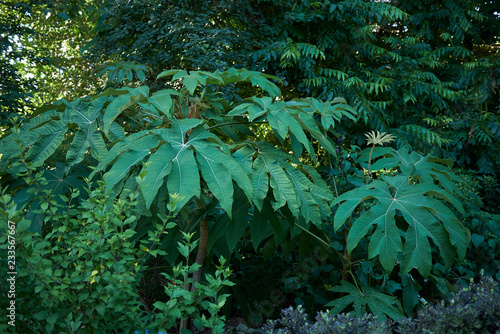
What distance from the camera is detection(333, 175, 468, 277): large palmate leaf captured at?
2.00 metres

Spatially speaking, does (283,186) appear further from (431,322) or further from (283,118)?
(431,322)

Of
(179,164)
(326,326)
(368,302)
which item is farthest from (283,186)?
(368,302)

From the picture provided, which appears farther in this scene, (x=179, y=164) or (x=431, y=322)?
(x=179, y=164)

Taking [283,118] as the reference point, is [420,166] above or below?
below

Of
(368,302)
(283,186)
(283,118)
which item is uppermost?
(283,118)

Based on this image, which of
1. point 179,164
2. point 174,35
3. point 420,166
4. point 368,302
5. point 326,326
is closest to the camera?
point 326,326

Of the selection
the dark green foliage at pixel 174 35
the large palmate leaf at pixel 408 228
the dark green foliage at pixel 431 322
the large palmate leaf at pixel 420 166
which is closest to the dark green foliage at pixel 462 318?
the dark green foliage at pixel 431 322

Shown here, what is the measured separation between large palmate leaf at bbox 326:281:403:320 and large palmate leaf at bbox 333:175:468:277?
345mm

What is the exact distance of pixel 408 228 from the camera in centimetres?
209

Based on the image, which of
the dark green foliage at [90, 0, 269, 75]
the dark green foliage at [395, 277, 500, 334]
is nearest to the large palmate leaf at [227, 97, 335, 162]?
the dark green foliage at [395, 277, 500, 334]

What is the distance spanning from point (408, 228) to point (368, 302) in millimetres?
497

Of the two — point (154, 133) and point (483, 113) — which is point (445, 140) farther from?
point (154, 133)

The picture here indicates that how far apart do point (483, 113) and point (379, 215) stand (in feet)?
18.9

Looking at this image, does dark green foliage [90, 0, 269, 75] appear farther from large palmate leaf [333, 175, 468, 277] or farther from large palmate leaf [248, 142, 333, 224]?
large palmate leaf [333, 175, 468, 277]
